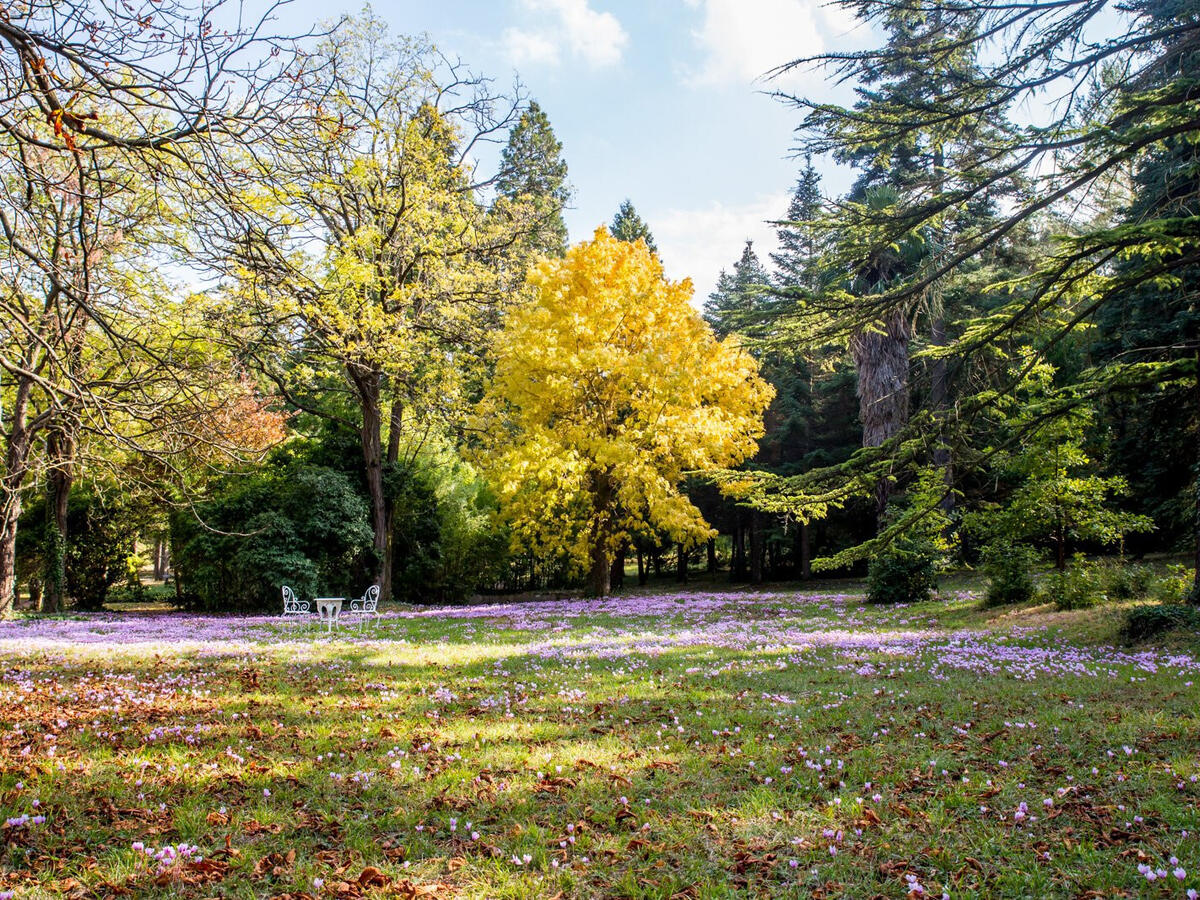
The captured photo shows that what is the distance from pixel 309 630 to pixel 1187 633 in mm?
13858

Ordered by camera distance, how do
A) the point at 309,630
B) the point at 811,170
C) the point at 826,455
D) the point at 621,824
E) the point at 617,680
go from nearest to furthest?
1. the point at 621,824
2. the point at 617,680
3. the point at 309,630
4. the point at 826,455
5. the point at 811,170

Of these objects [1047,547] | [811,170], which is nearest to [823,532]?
[1047,547]

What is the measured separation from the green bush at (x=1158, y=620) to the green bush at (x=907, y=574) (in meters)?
6.35

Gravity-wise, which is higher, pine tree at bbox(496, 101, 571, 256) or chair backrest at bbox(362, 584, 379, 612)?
pine tree at bbox(496, 101, 571, 256)

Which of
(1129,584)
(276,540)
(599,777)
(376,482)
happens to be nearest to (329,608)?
(276,540)

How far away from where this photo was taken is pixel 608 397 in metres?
19.3

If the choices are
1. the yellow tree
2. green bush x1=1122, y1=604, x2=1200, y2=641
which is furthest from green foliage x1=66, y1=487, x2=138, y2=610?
green bush x1=1122, y1=604, x2=1200, y2=641

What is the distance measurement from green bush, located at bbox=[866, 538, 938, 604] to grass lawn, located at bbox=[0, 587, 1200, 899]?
729 centimetres

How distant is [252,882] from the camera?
304 centimetres

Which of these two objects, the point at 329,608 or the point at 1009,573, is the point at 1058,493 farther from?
the point at 329,608

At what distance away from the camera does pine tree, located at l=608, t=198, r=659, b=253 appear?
1596 inches

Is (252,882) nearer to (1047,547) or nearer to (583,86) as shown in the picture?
(583,86)

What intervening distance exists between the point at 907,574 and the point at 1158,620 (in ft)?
22.5

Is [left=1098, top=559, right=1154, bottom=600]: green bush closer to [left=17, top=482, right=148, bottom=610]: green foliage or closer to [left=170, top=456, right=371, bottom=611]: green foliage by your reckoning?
[left=170, top=456, right=371, bottom=611]: green foliage
